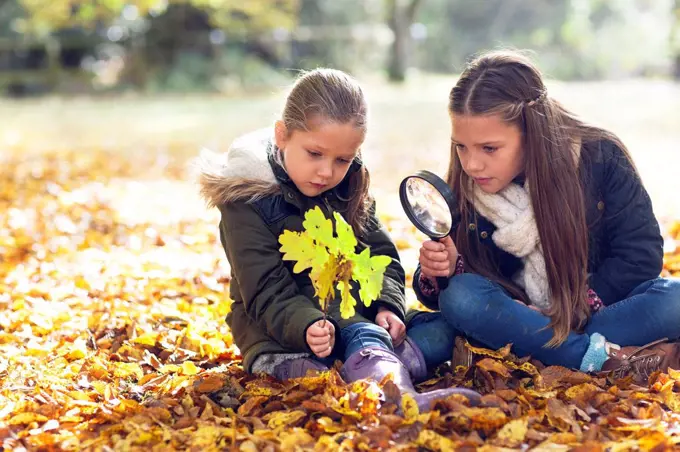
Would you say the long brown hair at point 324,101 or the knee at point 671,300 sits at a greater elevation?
the long brown hair at point 324,101

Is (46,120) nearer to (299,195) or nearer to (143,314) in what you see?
(143,314)

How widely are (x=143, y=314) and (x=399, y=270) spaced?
1.27 m

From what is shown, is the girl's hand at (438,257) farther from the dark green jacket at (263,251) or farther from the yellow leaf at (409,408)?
the yellow leaf at (409,408)

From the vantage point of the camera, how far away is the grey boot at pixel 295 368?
9.84ft

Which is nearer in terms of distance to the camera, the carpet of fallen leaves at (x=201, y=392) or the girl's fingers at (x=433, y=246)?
the carpet of fallen leaves at (x=201, y=392)

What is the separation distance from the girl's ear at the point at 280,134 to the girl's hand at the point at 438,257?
642 millimetres

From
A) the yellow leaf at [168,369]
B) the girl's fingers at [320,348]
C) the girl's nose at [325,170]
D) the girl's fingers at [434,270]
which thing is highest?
the girl's nose at [325,170]

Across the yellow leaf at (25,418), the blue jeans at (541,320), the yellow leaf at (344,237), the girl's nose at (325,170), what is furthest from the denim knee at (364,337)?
the yellow leaf at (25,418)

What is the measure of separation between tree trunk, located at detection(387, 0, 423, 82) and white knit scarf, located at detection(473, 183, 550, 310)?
17.2 meters

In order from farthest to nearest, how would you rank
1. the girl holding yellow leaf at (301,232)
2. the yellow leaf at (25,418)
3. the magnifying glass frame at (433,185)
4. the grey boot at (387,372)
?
the girl holding yellow leaf at (301,232)
the magnifying glass frame at (433,185)
the yellow leaf at (25,418)
the grey boot at (387,372)

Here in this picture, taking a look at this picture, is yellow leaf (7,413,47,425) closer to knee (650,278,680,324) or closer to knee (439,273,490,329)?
knee (439,273,490,329)

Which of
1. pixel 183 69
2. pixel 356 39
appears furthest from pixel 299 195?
pixel 356 39

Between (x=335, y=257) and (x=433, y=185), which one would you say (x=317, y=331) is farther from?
(x=433, y=185)

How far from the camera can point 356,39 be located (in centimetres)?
2208
